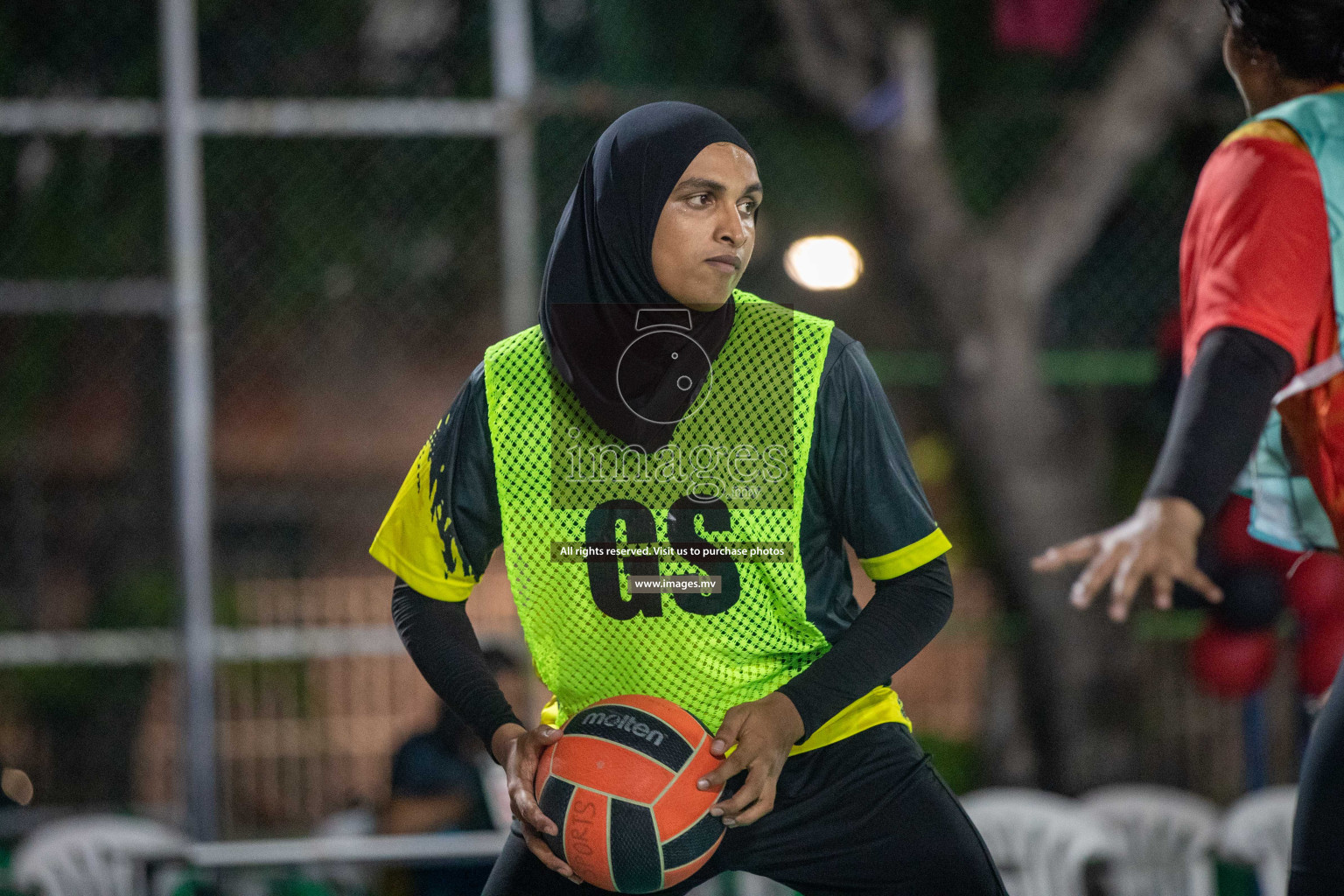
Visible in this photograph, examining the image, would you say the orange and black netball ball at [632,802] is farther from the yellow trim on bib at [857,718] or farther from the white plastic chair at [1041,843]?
the white plastic chair at [1041,843]

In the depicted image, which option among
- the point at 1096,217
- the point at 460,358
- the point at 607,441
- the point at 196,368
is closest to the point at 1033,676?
the point at 1096,217

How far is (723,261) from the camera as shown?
1.95 meters

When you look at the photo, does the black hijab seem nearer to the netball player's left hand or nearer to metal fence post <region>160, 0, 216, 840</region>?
the netball player's left hand

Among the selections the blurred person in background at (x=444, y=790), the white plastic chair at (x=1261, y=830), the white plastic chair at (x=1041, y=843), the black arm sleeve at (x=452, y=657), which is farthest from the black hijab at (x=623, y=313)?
the white plastic chair at (x=1261, y=830)

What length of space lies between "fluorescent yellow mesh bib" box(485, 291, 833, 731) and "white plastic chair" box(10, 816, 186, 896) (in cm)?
295

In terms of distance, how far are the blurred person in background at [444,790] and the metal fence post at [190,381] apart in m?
0.64

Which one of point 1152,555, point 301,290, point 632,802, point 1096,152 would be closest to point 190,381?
point 301,290

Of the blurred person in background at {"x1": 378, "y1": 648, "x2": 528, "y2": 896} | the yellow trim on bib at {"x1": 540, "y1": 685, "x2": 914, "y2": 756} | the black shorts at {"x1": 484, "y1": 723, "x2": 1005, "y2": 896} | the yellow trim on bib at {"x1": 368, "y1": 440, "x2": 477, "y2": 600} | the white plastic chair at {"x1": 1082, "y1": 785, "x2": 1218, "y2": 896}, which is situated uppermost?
the yellow trim on bib at {"x1": 368, "y1": 440, "x2": 477, "y2": 600}

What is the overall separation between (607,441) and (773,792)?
59 cm

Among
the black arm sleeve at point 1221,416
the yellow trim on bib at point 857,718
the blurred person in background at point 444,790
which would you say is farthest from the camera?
the blurred person in background at point 444,790

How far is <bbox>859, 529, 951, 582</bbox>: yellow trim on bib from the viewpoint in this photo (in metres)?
1.92

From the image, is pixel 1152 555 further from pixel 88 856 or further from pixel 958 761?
pixel 88 856

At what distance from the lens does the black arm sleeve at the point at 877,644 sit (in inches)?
72.7

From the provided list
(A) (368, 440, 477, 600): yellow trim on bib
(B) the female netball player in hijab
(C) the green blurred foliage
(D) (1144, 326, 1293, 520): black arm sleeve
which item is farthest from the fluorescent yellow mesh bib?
(C) the green blurred foliage
